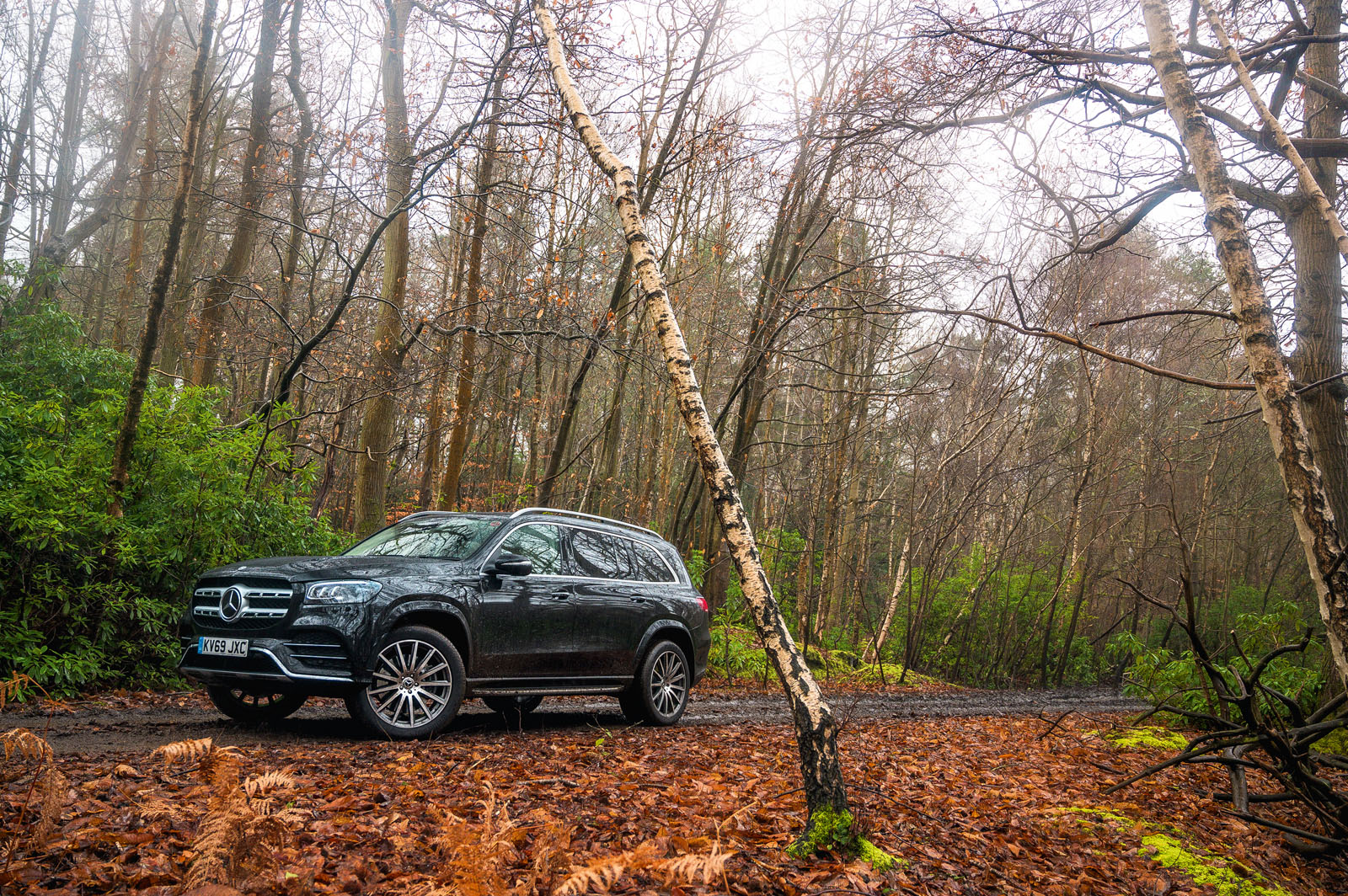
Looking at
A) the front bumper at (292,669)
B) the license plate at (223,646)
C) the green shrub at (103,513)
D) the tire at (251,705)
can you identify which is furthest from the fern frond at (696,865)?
the green shrub at (103,513)

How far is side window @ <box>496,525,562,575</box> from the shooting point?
7.41m

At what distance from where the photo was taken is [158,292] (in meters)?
8.85

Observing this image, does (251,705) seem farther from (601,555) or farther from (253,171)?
(253,171)

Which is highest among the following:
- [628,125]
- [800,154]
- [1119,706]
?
[628,125]

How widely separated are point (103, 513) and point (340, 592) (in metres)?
4.06

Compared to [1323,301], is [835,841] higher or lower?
lower

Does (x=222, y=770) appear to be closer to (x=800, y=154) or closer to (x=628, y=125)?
(x=800, y=154)

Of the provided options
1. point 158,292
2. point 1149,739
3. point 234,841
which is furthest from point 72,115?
point 1149,739

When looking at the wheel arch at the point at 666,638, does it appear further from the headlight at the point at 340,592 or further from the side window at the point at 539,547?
the headlight at the point at 340,592

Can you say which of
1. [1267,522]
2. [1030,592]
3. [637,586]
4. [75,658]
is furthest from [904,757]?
[1267,522]

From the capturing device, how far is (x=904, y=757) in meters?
7.45

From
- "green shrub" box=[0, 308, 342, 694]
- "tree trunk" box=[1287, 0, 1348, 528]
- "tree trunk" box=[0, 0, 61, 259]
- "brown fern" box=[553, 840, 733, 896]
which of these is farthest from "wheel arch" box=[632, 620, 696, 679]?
"tree trunk" box=[0, 0, 61, 259]

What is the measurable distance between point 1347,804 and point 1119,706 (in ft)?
33.4

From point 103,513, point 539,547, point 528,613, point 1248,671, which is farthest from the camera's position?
point 103,513
